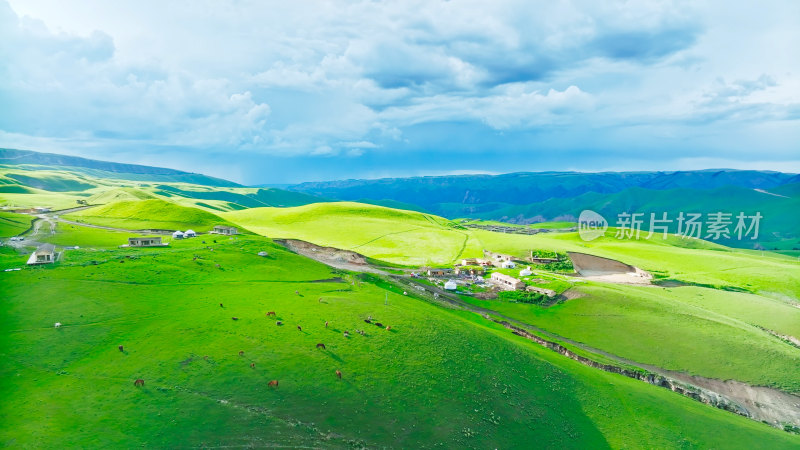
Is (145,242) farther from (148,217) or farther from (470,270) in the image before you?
(470,270)

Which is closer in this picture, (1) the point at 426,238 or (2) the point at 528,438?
(2) the point at 528,438

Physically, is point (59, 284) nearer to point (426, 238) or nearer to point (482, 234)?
point (426, 238)

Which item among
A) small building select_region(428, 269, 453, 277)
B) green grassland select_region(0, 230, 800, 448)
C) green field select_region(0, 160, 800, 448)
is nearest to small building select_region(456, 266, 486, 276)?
small building select_region(428, 269, 453, 277)

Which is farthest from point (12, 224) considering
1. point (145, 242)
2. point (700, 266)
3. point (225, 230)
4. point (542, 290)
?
point (700, 266)

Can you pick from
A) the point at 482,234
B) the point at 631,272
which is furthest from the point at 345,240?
the point at 631,272

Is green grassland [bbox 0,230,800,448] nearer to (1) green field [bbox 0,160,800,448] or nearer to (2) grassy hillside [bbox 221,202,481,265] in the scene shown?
(1) green field [bbox 0,160,800,448]
